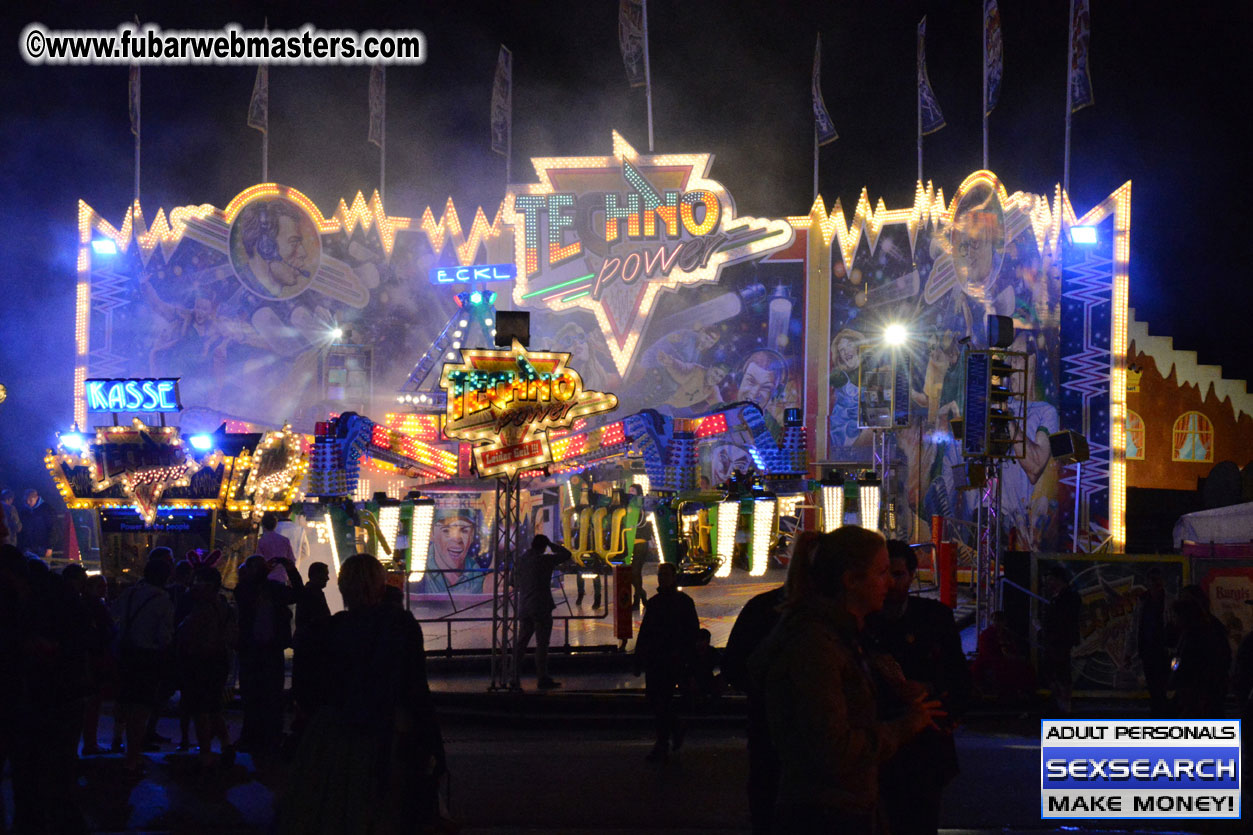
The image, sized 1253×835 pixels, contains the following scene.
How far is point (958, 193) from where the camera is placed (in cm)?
2598

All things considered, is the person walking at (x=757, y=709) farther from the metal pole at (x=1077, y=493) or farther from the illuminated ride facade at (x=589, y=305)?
the illuminated ride facade at (x=589, y=305)

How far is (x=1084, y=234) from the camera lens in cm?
2247

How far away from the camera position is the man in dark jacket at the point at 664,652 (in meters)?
9.43

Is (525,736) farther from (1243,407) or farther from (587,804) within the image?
(1243,407)

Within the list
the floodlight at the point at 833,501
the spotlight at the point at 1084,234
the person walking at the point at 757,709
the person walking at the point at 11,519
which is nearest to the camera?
the person walking at the point at 757,709

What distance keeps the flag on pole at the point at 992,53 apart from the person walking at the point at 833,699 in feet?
84.7

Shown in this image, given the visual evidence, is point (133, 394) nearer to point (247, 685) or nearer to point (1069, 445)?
point (247, 685)

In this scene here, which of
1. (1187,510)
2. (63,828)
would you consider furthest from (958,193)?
(63,828)

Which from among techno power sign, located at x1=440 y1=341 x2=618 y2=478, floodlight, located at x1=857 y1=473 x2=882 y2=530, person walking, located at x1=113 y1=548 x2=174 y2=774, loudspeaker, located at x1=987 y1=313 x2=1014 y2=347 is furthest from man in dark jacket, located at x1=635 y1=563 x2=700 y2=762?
floodlight, located at x1=857 y1=473 x2=882 y2=530

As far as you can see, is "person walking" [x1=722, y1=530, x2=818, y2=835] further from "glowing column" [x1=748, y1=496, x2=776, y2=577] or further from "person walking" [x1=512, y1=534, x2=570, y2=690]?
"glowing column" [x1=748, y1=496, x2=776, y2=577]

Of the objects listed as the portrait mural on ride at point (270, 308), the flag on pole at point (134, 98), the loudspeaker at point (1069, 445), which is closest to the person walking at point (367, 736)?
the loudspeaker at point (1069, 445)

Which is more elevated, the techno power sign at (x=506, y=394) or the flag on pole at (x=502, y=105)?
the flag on pole at (x=502, y=105)

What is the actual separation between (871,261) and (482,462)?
59.9ft

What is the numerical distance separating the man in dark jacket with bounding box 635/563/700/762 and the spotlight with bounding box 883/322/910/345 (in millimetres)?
19879
